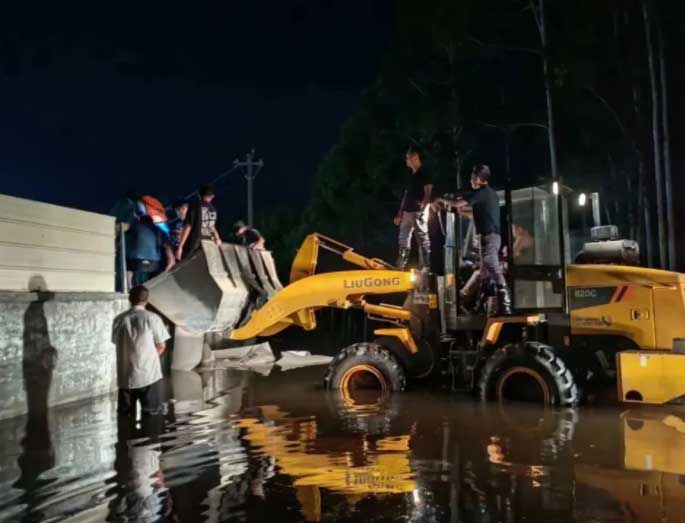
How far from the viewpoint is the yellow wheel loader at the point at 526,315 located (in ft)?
30.7

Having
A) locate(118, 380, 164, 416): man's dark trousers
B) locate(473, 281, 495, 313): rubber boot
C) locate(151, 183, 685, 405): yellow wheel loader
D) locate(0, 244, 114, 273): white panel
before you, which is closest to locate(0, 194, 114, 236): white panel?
locate(0, 244, 114, 273): white panel

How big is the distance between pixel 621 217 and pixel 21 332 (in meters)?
23.6

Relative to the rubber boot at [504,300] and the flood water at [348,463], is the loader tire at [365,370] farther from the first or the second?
the rubber boot at [504,300]

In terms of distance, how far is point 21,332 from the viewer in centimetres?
931

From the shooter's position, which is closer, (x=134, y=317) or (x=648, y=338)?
(x=134, y=317)

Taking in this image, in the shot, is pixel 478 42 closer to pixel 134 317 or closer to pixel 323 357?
pixel 323 357

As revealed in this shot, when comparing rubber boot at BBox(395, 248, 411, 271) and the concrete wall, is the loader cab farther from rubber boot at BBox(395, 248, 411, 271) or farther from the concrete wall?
the concrete wall

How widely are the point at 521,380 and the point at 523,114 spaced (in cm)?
2239

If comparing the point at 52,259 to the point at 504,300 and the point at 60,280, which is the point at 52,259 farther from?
the point at 504,300

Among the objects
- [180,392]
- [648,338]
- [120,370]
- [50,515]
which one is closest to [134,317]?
[120,370]

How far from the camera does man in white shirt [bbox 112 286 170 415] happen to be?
8.84 metres

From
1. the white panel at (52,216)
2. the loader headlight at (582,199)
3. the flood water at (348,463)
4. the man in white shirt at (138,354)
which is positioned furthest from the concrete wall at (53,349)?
the loader headlight at (582,199)

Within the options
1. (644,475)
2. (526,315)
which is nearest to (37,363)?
(526,315)

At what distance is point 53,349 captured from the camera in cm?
989
